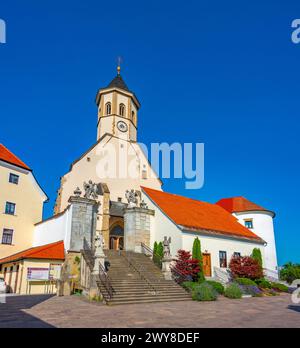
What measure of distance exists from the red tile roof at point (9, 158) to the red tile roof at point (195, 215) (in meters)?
13.3

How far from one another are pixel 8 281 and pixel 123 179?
14800mm

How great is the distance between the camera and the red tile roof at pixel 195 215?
26859 millimetres

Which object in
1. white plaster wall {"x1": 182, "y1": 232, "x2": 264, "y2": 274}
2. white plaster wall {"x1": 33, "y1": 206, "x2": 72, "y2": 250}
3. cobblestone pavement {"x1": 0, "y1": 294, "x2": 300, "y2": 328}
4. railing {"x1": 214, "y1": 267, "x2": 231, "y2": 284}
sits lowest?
cobblestone pavement {"x1": 0, "y1": 294, "x2": 300, "y2": 328}

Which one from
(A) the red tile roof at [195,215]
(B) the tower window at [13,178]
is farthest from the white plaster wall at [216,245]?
(B) the tower window at [13,178]

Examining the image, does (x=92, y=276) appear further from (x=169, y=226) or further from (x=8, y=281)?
(x=8, y=281)

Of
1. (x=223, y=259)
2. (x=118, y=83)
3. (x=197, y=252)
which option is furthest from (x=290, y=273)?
(x=118, y=83)

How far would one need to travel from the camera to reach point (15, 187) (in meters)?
30.3

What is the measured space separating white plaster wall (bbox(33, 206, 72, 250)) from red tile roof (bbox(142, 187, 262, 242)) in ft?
27.8

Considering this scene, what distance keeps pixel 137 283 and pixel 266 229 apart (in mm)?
25298

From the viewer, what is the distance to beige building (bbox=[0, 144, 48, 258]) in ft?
93.9

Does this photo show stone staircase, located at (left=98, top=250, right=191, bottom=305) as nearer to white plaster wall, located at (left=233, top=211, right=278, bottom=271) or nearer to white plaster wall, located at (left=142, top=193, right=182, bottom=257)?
white plaster wall, located at (left=142, top=193, right=182, bottom=257)

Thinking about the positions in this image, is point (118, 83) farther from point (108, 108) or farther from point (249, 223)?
point (249, 223)

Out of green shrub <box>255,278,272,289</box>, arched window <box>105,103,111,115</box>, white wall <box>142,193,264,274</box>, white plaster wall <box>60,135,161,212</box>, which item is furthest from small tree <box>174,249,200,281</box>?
arched window <box>105,103,111,115</box>
